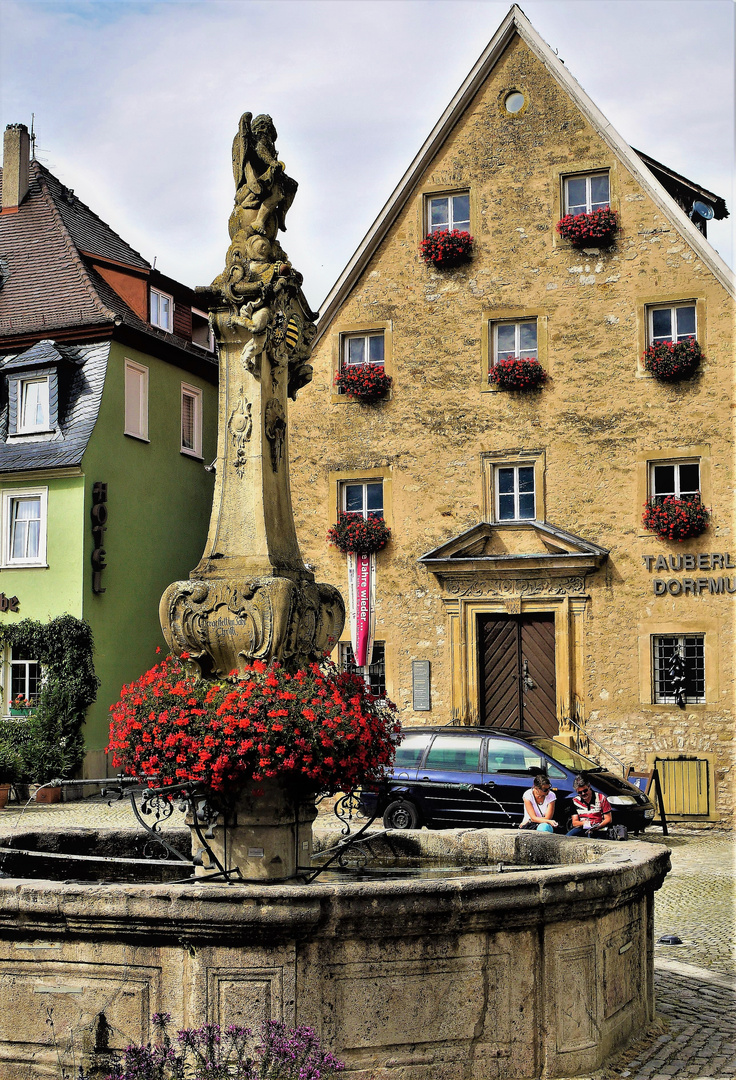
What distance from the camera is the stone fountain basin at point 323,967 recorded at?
5.45 m

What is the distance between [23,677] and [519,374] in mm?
10751

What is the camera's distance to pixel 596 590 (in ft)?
64.4

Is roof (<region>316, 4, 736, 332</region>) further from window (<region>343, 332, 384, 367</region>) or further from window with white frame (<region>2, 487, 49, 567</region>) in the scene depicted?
window with white frame (<region>2, 487, 49, 567</region>)

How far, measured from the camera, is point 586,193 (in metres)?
20.7

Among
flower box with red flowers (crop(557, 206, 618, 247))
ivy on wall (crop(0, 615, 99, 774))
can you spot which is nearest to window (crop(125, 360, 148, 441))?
ivy on wall (crop(0, 615, 99, 774))

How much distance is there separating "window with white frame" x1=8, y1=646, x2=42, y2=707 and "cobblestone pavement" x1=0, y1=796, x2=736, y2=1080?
40.8 feet

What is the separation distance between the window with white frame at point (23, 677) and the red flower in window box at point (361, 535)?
630cm

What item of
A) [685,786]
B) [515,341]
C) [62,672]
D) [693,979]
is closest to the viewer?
[693,979]

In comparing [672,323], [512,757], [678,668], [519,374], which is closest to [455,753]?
[512,757]

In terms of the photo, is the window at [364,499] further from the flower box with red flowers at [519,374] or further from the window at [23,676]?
the window at [23,676]

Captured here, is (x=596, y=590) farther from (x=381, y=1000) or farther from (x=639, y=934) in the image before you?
(x=381, y=1000)

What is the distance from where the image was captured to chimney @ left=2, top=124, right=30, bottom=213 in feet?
89.8

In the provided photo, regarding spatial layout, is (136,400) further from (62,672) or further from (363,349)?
(62,672)

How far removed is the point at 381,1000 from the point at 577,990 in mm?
1075
